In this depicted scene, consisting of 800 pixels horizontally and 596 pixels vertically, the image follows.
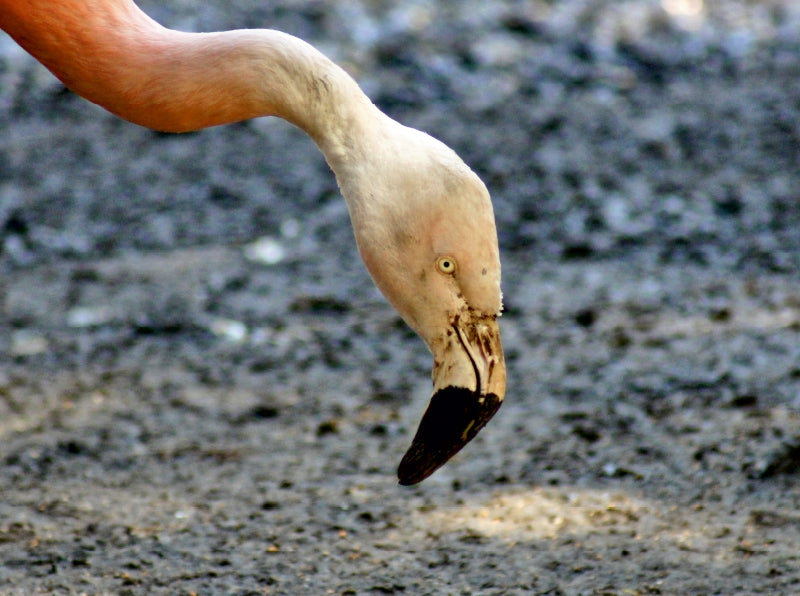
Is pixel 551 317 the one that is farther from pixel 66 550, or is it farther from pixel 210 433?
pixel 66 550

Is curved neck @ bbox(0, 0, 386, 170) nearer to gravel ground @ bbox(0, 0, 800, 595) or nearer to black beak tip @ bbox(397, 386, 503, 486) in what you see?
black beak tip @ bbox(397, 386, 503, 486)

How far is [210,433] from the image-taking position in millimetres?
4363

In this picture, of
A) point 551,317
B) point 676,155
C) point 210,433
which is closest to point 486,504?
point 210,433

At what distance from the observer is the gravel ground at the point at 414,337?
3.52 metres

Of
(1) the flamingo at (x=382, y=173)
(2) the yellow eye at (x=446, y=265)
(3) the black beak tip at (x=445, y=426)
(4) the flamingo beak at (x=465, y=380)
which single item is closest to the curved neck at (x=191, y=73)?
(1) the flamingo at (x=382, y=173)

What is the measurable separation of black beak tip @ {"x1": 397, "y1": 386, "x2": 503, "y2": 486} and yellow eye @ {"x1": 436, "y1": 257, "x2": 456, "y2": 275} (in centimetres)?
31

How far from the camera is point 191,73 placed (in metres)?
2.90

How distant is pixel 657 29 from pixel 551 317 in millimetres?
3784

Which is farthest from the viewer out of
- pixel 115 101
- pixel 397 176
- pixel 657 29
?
pixel 657 29

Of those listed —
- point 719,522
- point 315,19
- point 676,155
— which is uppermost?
point 315,19

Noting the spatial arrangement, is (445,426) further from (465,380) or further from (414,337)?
(414,337)

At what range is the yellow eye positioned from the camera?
282cm

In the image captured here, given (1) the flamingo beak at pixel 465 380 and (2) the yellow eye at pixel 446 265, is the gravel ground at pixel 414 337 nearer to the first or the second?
(1) the flamingo beak at pixel 465 380

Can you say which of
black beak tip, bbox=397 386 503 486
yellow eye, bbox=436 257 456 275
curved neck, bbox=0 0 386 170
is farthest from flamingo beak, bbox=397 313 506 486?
curved neck, bbox=0 0 386 170
